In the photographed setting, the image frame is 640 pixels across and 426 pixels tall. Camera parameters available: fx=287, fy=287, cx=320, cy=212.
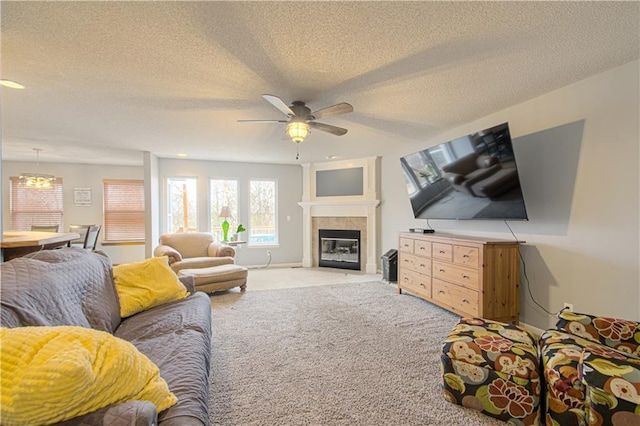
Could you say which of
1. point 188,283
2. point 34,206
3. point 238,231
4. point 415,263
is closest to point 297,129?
point 188,283

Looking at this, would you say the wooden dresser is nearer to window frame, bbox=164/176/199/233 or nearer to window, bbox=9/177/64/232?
window frame, bbox=164/176/199/233

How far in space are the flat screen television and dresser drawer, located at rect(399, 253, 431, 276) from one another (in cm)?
57

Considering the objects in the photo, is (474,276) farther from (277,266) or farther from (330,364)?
(277,266)

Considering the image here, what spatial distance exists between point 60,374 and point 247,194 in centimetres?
553

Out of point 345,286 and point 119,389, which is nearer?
point 119,389

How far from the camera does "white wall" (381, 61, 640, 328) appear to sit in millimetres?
2152

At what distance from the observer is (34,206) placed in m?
5.84

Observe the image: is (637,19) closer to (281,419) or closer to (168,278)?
(281,419)

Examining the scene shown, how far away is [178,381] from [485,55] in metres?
2.67

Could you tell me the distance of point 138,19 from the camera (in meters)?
1.62

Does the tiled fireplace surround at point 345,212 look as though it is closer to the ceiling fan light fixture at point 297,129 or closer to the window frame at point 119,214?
the ceiling fan light fixture at point 297,129

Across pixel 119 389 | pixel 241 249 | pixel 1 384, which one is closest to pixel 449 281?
pixel 119 389

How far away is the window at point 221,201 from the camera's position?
5.96 meters

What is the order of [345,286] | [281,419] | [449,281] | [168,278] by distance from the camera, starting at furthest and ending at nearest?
[345,286] < [449,281] < [168,278] < [281,419]
